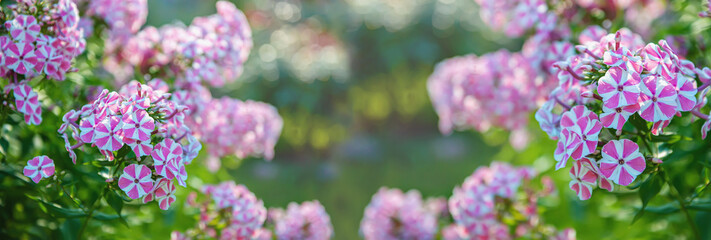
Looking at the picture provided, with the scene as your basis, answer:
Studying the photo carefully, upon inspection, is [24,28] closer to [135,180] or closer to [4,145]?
[4,145]

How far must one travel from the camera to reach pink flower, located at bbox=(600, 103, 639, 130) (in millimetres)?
847

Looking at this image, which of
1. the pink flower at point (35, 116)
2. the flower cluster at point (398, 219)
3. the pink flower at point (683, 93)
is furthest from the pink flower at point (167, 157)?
the flower cluster at point (398, 219)

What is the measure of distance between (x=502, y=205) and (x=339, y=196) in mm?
2333

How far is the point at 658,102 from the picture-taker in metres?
0.84

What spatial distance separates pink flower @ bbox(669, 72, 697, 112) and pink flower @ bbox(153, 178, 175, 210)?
747mm

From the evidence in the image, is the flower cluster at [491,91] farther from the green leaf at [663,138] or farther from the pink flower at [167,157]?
→ the pink flower at [167,157]

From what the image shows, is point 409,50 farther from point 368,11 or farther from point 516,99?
point 516,99

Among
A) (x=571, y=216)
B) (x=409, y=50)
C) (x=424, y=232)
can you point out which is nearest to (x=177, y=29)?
(x=424, y=232)

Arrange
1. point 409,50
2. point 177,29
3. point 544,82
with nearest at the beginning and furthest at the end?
point 177,29, point 544,82, point 409,50

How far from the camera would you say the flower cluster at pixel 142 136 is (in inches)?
35.9

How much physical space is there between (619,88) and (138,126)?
678mm

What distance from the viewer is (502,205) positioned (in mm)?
1386

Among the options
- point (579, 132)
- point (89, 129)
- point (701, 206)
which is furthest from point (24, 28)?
point (701, 206)

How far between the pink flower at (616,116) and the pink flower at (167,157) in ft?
2.01
